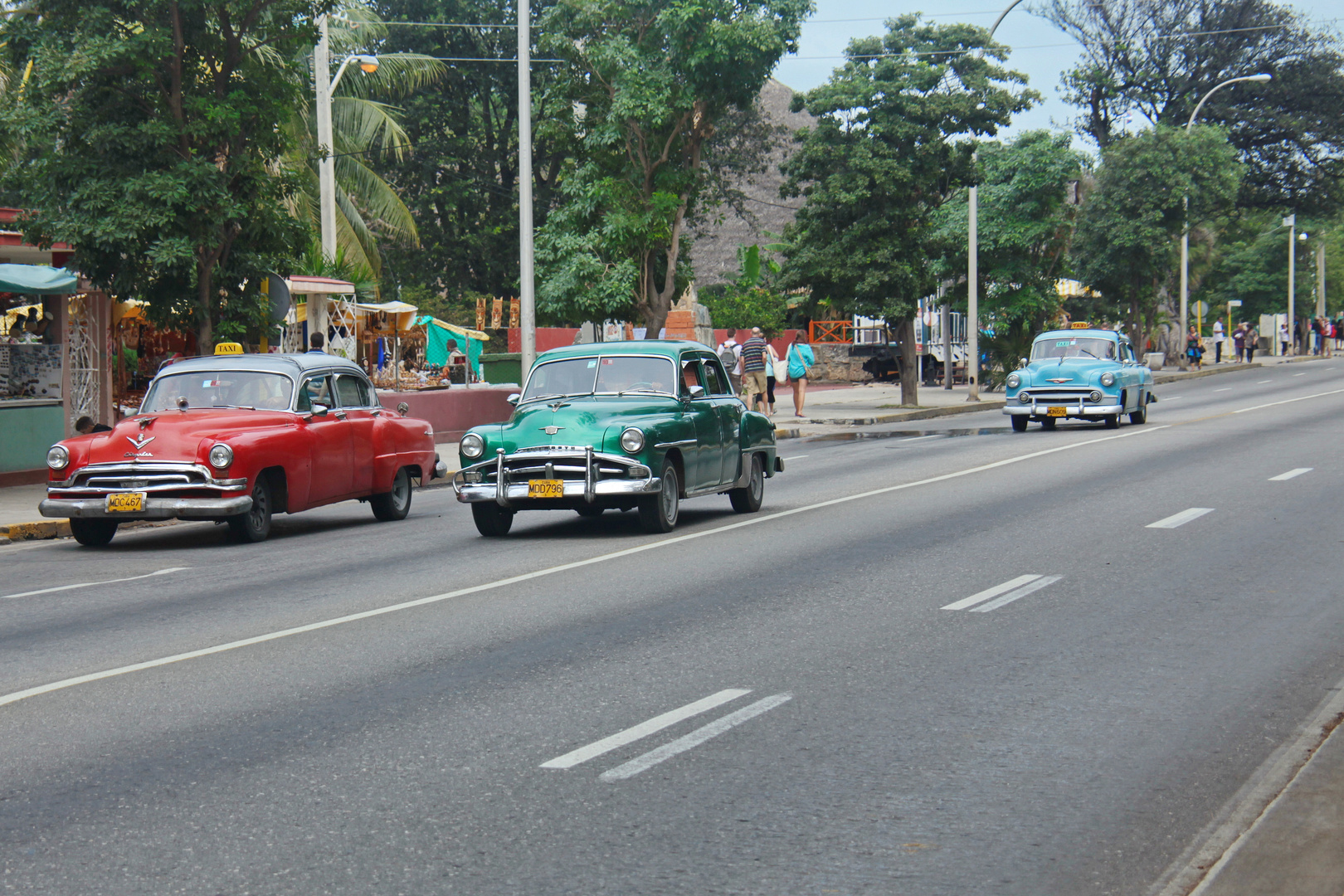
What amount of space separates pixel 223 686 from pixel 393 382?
21201mm

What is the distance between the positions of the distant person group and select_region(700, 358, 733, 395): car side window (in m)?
13.6

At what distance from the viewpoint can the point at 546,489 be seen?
13.6 m

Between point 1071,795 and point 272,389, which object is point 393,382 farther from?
point 1071,795

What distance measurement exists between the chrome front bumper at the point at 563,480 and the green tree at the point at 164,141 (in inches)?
249

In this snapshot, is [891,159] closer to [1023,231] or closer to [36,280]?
[1023,231]

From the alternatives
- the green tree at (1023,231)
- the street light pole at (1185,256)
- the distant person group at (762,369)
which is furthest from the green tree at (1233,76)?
the distant person group at (762,369)

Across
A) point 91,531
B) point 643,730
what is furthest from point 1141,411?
point 643,730

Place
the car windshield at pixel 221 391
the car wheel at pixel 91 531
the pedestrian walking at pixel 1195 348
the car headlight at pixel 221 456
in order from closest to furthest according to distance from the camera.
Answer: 1. the car headlight at pixel 221 456
2. the car wheel at pixel 91 531
3. the car windshield at pixel 221 391
4. the pedestrian walking at pixel 1195 348

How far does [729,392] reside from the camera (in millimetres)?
16078

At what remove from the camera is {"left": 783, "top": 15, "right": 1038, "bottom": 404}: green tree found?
36188 millimetres

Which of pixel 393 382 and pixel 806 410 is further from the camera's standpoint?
pixel 806 410

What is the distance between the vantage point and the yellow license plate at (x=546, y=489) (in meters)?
13.5

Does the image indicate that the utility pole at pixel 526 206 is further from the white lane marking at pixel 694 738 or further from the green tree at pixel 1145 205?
the green tree at pixel 1145 205

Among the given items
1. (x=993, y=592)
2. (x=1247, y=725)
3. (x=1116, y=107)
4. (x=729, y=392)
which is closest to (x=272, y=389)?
(x=729, y=392)
